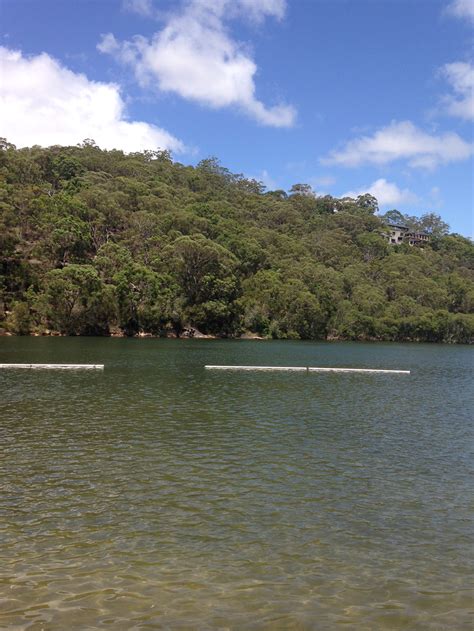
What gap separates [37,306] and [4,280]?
8.47 metres

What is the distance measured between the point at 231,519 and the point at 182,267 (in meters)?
92.3

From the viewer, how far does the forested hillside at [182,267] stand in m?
85.1

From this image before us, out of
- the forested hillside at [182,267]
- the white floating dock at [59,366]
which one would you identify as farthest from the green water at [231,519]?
the forested hillside at [182,267]

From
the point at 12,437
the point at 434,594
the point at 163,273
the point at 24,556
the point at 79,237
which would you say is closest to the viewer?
the point at 434,594

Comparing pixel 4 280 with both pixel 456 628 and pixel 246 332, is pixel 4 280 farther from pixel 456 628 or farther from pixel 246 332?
pixel 456 628

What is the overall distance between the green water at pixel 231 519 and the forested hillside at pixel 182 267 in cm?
6518

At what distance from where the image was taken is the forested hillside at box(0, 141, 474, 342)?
85062 mm

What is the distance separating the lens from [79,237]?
93.1m

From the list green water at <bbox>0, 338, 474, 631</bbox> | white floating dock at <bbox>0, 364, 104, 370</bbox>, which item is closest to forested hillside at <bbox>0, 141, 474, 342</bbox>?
white floating dock at <bbox>0, 364, 104, 370</bbox>

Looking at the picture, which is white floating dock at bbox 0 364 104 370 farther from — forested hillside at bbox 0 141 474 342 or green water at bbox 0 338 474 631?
forested hillside at bbox 0 141 474 342

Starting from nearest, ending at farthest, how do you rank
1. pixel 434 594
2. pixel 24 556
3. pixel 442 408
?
pixel 434 594
pixel 24 556
pixel 442 408

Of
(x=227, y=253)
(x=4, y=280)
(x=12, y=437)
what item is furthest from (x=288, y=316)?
(x=12, y=437)

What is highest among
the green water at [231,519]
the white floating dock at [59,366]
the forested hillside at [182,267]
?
the forested hillside at [182,267]

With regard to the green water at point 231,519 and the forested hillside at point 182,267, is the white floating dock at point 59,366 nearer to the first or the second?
the green water at point 231,519
